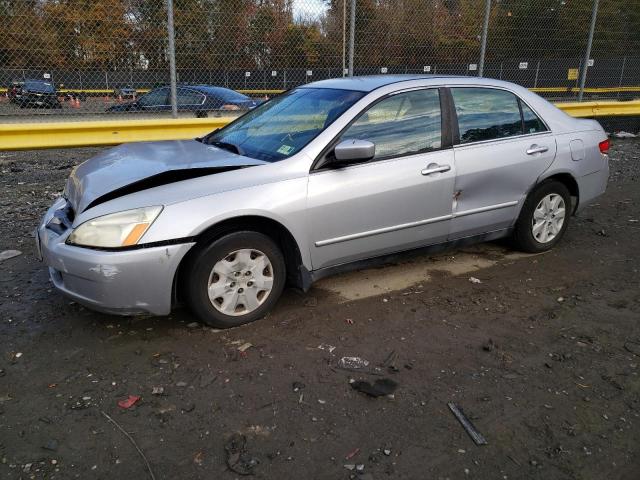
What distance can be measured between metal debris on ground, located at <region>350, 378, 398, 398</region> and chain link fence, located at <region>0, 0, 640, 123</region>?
19.2ft

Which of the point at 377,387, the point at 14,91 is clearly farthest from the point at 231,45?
the point at 377,387

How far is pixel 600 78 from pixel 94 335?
49.0 feet

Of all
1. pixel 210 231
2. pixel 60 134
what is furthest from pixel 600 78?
pixel 210 231

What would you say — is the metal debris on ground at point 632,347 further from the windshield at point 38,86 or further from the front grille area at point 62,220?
the windshield at point 38,86

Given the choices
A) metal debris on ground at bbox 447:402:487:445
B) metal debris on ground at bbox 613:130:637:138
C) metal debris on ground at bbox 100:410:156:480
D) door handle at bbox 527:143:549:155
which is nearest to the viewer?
metal debris on ground at bbox 100:410:156:480

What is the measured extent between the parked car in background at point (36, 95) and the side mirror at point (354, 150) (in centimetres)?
541

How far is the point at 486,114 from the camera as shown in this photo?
4.42 metres

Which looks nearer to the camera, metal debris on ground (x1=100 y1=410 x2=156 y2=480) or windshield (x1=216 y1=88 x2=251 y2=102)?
metal debris on ground (x1=100 y1=410 x2=156 y2=480)

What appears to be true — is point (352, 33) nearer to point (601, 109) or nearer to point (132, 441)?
point (601, 109)

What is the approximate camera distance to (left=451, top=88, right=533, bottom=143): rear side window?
168 inches

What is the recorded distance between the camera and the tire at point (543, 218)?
4715 mm

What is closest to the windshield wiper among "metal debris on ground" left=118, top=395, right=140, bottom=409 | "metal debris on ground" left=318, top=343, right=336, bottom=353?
"metal debris on ground" left=318, top=343, right=336, bottom=353

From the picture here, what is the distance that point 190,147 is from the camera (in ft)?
13.9

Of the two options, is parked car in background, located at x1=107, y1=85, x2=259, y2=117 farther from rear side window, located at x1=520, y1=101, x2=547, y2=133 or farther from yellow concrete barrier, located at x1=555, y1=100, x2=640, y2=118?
yellow concrete barrier, located at x1=555, y1=100, x2=640, y2=118
